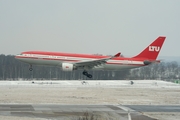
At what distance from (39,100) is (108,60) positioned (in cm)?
1852

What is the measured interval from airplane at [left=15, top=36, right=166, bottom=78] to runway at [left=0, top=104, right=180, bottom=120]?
16666 mm

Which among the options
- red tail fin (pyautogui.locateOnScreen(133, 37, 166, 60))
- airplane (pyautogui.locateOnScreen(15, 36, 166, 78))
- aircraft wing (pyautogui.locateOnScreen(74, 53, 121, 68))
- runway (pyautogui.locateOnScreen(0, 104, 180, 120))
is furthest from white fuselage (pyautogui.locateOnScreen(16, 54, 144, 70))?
runway (pyautogui.locateOnScreen(0, 104, 180, 120))

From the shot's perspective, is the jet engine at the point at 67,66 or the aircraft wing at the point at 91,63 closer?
the jet engine at the point at 67,66

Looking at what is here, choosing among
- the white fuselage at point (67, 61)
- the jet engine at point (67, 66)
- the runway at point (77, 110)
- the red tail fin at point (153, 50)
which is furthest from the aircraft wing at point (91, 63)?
the runway at point (77, 110)

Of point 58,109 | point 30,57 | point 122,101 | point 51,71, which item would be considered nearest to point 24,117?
point 58,109

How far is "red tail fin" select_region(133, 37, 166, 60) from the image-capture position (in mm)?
63591

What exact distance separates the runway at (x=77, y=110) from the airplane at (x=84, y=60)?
54.7 ft

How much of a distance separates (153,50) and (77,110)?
3119 centimetres

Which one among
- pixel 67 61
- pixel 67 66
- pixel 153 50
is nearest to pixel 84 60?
pixel 67 61

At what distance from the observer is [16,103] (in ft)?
140

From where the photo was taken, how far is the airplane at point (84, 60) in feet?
188

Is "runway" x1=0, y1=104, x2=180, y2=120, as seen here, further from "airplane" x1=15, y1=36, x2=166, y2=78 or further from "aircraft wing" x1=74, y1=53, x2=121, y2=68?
"aircraft wing" x1=74, y1=53, x2=121, y2=68

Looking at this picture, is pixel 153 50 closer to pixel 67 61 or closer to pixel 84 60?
pixel 84 60

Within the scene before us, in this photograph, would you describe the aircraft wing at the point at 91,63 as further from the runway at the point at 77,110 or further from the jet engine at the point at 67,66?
the runway at the point at 77,110
